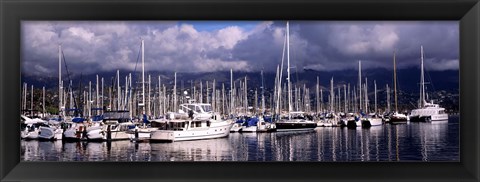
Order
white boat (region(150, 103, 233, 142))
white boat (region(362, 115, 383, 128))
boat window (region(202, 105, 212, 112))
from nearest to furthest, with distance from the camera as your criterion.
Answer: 1. white boat (region(150, 103, 233, 142))
2. boat window (region(202, 105, 212, 112))
3. white boat (region(362, 115, 383, 128))

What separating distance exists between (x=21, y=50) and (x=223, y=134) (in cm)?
952

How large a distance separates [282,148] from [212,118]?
1602 mm

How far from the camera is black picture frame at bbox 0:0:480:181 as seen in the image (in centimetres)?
187

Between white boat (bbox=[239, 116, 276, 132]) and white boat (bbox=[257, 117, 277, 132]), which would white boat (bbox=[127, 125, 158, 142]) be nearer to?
white boat (bbox=[239, 116, 276, 132])

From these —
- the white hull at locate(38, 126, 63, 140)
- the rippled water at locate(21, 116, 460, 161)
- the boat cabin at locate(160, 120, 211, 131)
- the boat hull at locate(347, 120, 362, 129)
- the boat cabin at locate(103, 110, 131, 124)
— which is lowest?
the rippled water at locate(21, 116, 460, 161)

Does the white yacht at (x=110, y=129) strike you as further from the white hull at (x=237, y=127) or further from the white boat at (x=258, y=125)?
the white boat at (x=258, y=125)

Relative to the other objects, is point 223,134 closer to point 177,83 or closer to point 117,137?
point 117,137

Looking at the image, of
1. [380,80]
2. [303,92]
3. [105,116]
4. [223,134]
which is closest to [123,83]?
[105,116]

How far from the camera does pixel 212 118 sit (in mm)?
11414

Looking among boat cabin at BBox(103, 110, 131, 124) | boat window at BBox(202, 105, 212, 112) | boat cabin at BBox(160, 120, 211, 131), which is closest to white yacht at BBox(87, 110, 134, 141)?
boat cabin at BBox(103, 110, 131, 124)

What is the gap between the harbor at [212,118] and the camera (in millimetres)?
8820

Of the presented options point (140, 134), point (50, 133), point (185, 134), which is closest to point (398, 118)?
point (185, 134)

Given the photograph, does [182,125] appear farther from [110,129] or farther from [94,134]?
[94,134]

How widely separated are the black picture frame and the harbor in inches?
214
